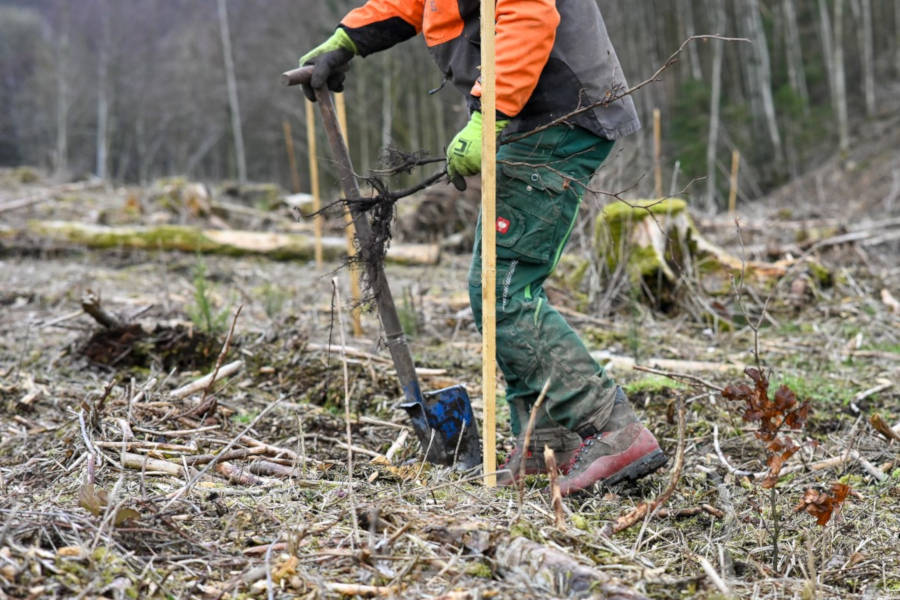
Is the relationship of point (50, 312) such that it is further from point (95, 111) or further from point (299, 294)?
point (95, 111)

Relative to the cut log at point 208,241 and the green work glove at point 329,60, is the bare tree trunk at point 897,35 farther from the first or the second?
the green work glove at point 329,60

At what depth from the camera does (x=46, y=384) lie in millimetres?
4133

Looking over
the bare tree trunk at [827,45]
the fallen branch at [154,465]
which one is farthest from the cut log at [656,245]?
the bare tree trunk at [827,45]

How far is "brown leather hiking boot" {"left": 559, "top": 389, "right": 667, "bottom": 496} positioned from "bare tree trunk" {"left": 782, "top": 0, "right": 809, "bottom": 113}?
24.7m

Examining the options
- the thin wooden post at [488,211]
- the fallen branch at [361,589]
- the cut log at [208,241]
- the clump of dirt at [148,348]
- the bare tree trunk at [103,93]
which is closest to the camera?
the fallen branch at [361,589]

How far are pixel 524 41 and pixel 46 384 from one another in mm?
3076

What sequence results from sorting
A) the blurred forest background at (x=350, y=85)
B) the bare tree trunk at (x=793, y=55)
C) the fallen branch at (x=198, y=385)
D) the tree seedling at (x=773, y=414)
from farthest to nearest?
the bare tree trunk at (x=793, y=55), the blurred forest background at (x=350, y=85), the fallen branch at (x=198, y=385), the tree seedling at (x=773, y=414)

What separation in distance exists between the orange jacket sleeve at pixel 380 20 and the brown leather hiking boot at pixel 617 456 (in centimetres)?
175

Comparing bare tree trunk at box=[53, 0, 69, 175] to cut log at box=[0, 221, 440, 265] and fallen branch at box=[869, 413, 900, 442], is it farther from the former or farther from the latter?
fallen branch at box=[869, 413, 900, 442]

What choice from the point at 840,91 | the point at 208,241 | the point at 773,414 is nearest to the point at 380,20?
the point at 773,414

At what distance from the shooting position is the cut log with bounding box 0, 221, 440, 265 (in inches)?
362

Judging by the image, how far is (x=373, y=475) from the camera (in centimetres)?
287

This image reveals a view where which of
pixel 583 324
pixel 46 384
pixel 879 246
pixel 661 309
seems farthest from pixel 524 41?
pixel 879 246

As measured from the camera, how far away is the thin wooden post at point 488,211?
2400 millimetres
